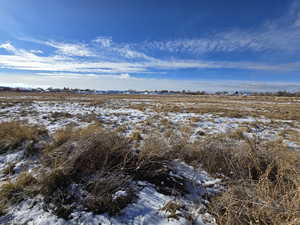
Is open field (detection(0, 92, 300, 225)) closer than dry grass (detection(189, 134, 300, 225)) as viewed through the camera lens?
No

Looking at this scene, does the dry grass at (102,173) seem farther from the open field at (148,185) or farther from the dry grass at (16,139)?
the dry grass at (16,139)

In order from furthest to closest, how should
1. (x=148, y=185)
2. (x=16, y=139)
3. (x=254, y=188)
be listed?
1. (x=16, y=139)
2. (x=148, y=185)
3. (x=254, y=188)

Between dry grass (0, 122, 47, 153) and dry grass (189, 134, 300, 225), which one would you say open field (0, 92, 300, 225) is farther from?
dry grass (0, 122, 47, 153)

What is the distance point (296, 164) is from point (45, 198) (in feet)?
15.0

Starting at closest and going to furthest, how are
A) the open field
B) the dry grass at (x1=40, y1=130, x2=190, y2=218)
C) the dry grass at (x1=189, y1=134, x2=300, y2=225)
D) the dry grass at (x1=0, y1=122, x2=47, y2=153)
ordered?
1. the dry grass at (x1=189, y1=134, x2=300, y2=225)
2. the open field
3. the dry grass at (x1=40, y1=130, x2=190, y2=218)
4. the dry grass at (x1=0, y1=122, x2=47, y2=153)

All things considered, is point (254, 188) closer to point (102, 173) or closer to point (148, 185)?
point (148, 185)

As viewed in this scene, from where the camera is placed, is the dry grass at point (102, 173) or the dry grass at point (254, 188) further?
the dry grass at point (102, 173)

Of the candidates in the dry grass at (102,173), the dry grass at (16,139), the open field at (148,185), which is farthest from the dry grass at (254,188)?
the dry grass at (16,139)

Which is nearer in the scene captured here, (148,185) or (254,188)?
(254,188)

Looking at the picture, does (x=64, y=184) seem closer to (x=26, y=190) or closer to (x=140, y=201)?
(x=26, y=190)

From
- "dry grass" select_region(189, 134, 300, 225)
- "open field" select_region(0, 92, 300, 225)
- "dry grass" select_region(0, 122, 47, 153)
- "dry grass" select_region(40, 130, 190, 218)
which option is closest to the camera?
"dry grass" select_region(189, 134, 300, 225)

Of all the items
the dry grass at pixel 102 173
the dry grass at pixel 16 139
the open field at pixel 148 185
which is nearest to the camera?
the open field at pixel 148 185

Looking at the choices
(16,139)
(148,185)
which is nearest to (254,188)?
(148,185)

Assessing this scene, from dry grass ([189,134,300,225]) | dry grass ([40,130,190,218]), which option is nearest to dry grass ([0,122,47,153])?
dry grass ([40,130,190,218])
